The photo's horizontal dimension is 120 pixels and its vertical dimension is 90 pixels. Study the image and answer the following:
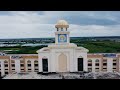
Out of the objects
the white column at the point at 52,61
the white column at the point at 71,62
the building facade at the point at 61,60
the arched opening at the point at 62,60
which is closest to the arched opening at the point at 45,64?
the building facade at the point at 61,60

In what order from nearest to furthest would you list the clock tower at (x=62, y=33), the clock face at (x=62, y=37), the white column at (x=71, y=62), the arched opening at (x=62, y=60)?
the clock tower at (x=62, y=33), the clock face at (x=62, y=37), the white column at (x=71, y=62), the arched opening at (x=62, y=60)

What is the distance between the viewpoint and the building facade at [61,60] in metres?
5.76

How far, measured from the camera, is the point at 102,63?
631 centimetres

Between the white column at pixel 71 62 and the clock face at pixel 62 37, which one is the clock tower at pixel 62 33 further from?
the white column at pixel 71 62

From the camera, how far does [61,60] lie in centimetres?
677

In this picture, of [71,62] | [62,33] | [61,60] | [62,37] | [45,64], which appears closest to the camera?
[62,33]

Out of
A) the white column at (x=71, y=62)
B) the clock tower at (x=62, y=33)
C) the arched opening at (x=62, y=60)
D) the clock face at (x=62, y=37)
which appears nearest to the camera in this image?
the clock tower at (x=62, y=33)

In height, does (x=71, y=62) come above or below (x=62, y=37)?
below

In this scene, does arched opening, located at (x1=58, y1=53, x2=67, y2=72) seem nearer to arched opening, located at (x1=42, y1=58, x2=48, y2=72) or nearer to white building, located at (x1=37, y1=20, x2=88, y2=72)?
white building, located at (x1=37, y1=20, x2=88, y2=72)

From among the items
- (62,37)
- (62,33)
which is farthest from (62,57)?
(62,33)

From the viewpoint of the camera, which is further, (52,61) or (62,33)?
(52,61)

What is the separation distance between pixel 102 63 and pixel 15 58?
255cm

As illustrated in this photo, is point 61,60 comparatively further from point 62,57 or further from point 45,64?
point 45,64
